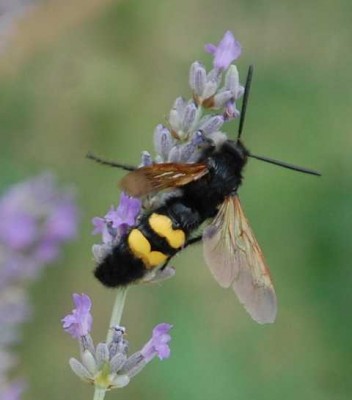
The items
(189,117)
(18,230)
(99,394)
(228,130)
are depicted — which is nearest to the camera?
(99,394)

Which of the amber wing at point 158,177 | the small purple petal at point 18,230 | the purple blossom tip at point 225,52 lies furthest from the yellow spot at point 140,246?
the small purple petal at point 18,230

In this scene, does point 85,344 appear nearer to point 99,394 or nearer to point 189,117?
point 99,394

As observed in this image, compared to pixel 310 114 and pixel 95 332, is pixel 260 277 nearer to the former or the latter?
pixel 95 332

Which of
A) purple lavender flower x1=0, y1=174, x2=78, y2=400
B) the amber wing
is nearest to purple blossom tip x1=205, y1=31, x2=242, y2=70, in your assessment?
the amber wing

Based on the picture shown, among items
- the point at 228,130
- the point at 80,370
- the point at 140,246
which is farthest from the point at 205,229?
the point at 228,130

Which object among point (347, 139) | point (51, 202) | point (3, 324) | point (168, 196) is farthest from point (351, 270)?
point (168, 196)

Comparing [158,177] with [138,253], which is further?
[138,253]

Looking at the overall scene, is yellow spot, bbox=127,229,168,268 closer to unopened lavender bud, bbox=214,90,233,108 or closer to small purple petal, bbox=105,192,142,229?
small purple petal, bbox=105,192,142,229
